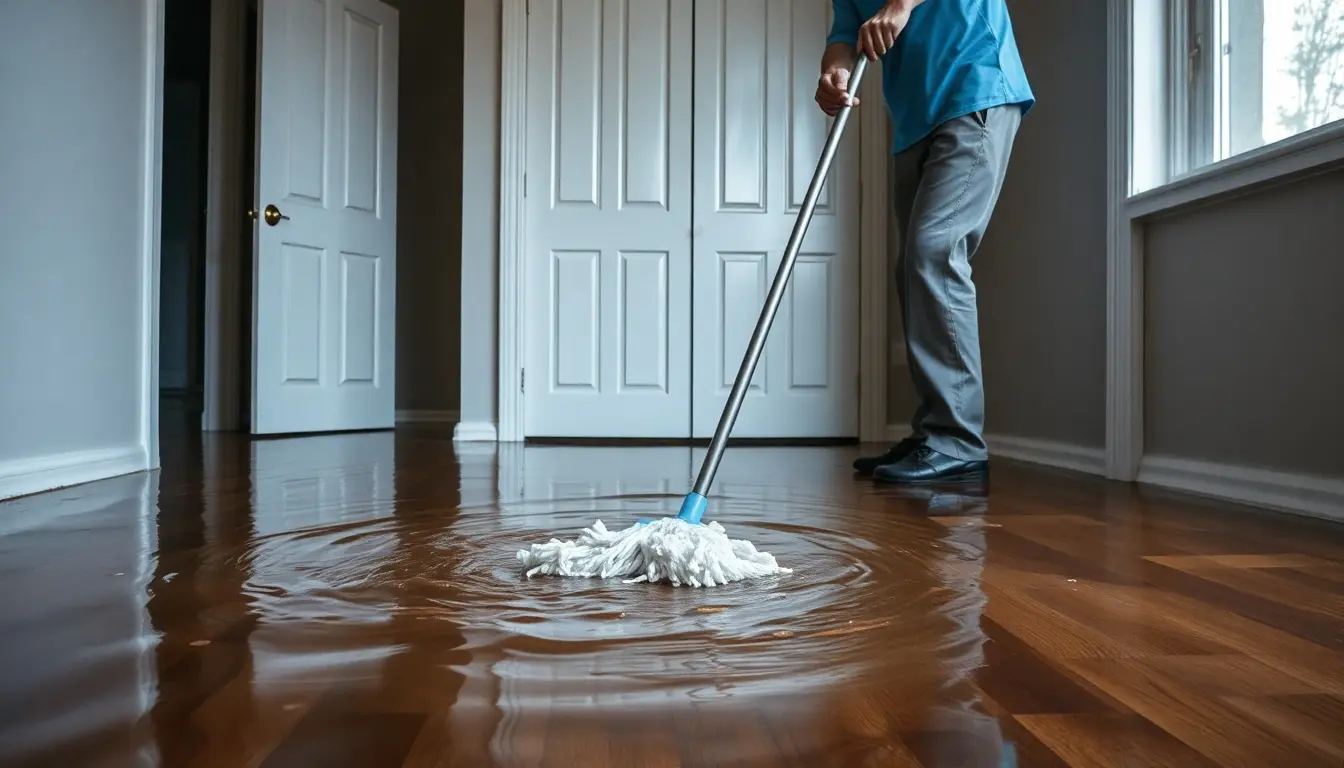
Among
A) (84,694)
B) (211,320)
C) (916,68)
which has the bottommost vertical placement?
(84,694)

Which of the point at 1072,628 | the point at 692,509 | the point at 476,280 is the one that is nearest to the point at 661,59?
the point at 476,280

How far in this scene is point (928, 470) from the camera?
2295mm

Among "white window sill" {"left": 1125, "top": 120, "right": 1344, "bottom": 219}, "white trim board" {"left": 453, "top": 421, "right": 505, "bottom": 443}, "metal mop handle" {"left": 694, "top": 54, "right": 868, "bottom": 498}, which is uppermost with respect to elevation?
"white window sill" {"left": 1125, "top": 120, "right": 1344, "bottom": 219}

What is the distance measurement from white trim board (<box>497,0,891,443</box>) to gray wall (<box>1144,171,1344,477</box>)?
1.62 metres

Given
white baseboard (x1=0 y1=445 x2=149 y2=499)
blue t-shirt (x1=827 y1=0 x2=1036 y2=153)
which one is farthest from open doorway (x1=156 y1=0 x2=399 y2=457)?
blue t-shirt (x1=827 y1=0 x2=1036 y2=153)

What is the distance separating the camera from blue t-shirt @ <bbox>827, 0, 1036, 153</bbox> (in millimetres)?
2244

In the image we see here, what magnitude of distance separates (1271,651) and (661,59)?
3.42 m

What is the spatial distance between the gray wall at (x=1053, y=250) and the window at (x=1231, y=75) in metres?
0.18

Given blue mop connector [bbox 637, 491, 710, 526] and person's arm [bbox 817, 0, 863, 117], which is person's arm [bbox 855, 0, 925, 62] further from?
blue mop connector [bbox 637, 491, 710, 526]

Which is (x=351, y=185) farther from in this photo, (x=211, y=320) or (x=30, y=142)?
(x=30, y=142)

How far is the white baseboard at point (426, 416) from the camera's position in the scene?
208 inches

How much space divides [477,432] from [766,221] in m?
1.32

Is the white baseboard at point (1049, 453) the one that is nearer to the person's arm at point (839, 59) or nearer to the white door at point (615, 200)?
the person's arm at point (839, 59)

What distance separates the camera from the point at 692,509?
1285 millimetres
